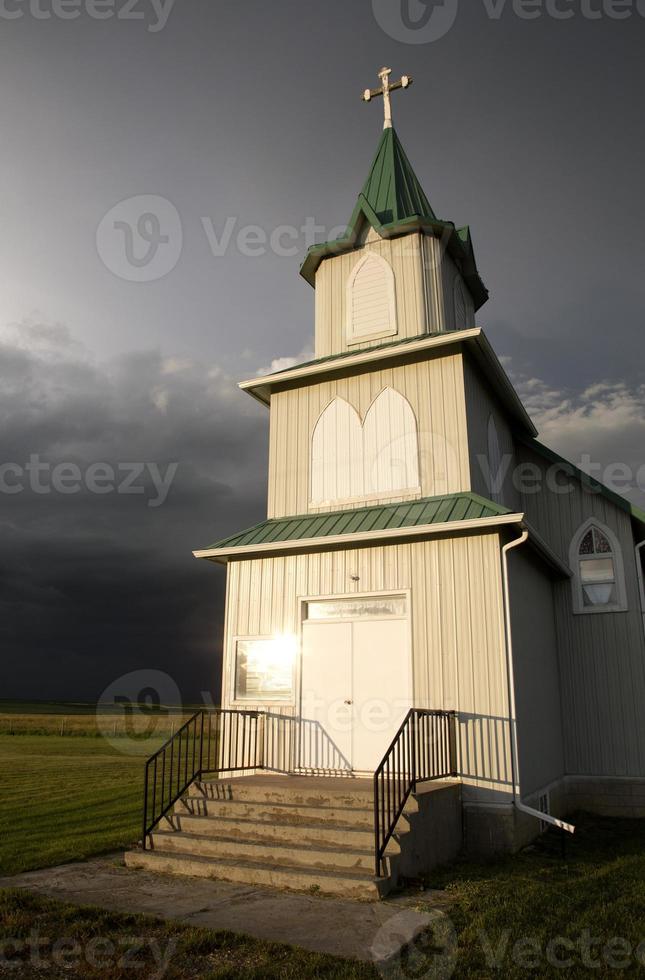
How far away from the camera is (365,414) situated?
13367 mm

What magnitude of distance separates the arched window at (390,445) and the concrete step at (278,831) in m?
5.88

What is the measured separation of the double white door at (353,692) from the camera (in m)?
10.8

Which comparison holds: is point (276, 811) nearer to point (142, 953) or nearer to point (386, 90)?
point (142, 953)

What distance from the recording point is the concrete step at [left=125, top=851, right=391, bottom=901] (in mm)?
7168

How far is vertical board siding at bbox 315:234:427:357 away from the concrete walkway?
32.9 ft

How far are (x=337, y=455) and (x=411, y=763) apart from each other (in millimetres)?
6212

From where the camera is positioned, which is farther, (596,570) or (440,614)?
(596,570)

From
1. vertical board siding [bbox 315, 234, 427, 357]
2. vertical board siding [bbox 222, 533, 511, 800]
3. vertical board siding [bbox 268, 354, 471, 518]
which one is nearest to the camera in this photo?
vertical board siding [bbox 222, 533, 511, 800]

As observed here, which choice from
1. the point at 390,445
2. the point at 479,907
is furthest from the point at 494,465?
the point at 479,907

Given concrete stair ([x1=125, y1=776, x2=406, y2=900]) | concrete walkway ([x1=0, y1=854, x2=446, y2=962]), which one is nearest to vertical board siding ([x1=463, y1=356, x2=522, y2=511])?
concrete stair ([x1=125, y1=776, x2=406, y2=900])

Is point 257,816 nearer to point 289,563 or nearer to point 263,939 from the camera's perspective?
point 263,939

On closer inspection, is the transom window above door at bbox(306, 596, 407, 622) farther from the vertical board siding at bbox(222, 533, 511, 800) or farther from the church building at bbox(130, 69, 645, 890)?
the vertical board siding at bbox(222, 533, 511, 800)

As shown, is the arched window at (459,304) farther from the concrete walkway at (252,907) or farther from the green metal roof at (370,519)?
the concrete walkway at (252,907)

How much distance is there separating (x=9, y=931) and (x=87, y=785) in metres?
12.1
